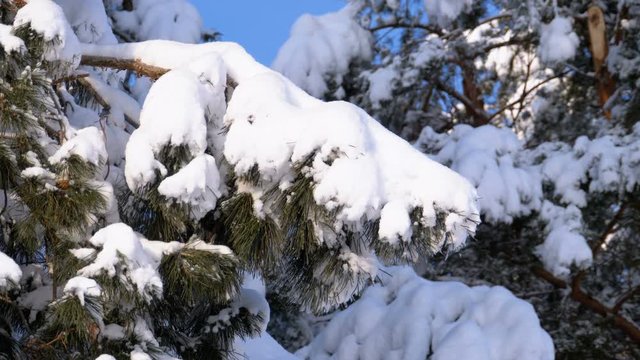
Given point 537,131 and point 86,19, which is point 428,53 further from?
point 86,19

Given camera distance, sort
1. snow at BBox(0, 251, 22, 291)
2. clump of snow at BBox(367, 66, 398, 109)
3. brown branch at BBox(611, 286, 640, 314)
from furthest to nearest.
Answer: clump of snow at BBox(367, 66, 398, 109), brown branch at BBox(611, 286, 640, 314), snow at BBox(0, 251, 22, 291)

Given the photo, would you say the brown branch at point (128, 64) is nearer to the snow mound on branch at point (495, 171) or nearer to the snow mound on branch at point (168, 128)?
the snow mound on branch at point (168, 128)

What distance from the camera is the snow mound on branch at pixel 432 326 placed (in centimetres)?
466

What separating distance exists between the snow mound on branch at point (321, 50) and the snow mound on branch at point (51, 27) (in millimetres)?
5856

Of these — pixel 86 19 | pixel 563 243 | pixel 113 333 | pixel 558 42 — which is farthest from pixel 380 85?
pixel 113 333

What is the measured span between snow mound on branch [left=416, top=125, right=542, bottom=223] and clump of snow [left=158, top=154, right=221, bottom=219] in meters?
4.83

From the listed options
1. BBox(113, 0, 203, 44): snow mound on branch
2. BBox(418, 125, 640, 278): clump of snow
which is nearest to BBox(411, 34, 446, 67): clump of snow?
BBox(418, 125, 640, 278): clump of snow

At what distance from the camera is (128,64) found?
2352 mm

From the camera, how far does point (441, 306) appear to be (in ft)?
16.3

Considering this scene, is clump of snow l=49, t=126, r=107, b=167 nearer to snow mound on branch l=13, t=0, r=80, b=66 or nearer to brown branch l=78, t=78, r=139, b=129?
snow mound on branch l=13, t=0, r=80, b=66

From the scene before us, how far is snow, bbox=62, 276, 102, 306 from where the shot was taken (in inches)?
68.6

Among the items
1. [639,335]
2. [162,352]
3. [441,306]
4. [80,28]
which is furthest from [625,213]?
[162,352]

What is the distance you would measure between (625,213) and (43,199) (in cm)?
663

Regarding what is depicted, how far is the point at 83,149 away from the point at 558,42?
622 centimetres
